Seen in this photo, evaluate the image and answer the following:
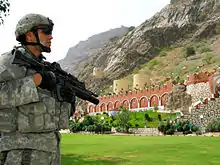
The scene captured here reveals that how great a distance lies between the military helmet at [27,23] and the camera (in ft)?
11.2

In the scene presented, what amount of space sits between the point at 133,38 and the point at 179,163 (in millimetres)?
82741

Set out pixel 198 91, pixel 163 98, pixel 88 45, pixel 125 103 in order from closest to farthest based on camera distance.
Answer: pixel 198 91 → pixel 163 98 → pixel 125 103 → pixel 88 45

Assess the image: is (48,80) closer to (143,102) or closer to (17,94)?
(17,94)

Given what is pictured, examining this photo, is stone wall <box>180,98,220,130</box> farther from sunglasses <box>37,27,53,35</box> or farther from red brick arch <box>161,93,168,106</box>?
sunglasses <box>37,27,53,35</box>

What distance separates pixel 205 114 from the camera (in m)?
26.7

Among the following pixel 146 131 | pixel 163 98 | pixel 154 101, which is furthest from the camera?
pixel 154 101

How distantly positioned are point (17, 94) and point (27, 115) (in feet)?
0.92

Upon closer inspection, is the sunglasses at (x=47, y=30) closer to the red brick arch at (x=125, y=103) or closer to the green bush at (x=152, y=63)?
the red brick arch at (x=125, y=103)

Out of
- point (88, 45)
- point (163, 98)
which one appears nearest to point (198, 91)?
point (163, 98)

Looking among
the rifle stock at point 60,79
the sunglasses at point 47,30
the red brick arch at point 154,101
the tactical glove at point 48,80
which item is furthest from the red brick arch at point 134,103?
the tactical glove at point 48,80

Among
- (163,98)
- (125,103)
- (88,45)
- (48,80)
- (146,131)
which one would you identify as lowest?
(146,131)

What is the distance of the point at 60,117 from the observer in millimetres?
3430

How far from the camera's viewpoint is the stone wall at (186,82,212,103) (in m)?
36.5

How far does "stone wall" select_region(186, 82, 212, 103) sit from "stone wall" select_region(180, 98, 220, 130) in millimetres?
9303
